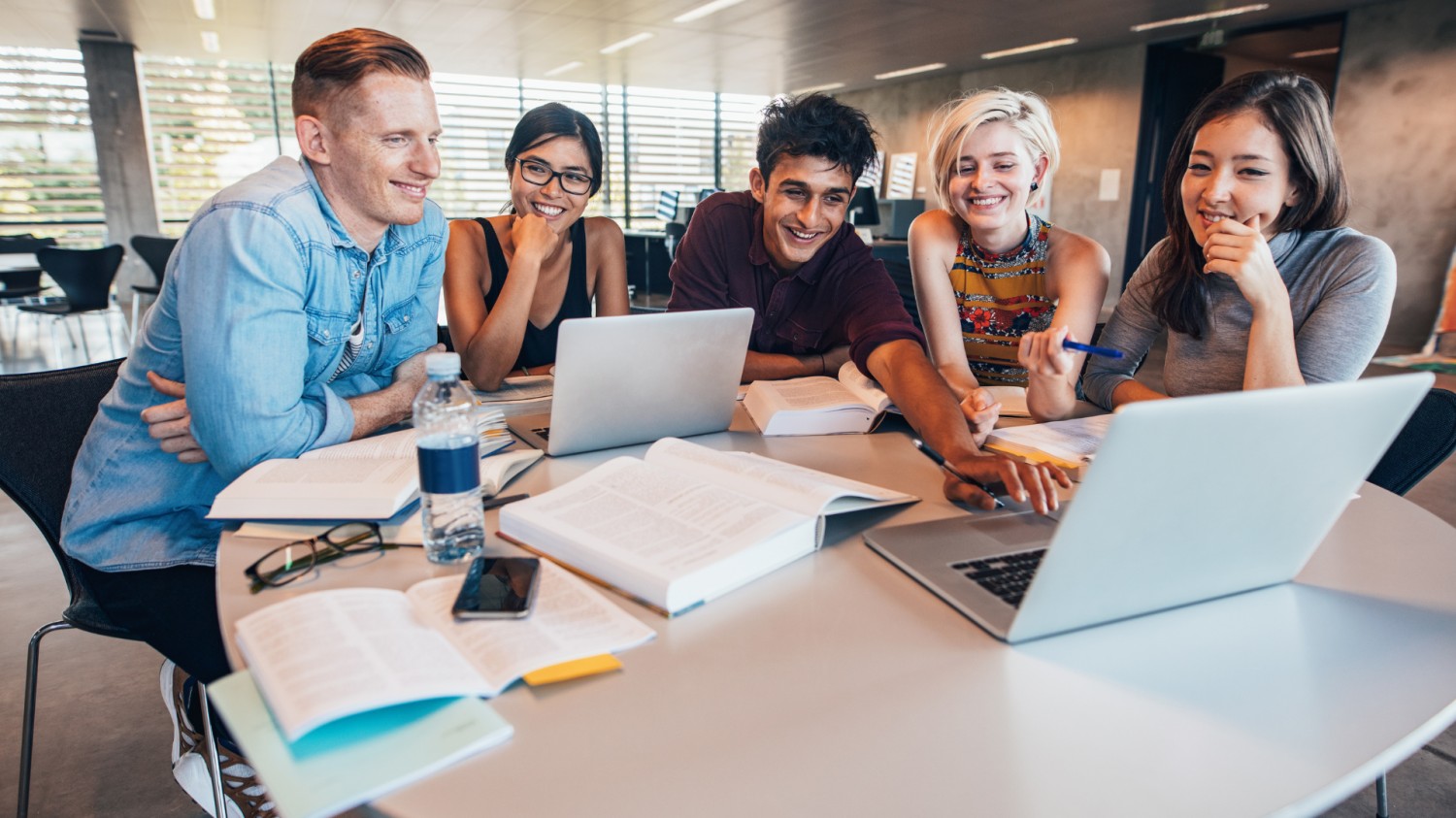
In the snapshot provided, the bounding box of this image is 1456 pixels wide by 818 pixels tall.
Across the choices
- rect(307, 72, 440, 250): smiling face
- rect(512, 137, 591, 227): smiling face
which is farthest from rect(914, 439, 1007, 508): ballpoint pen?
rect(512, 137, 591, 227): smiling face

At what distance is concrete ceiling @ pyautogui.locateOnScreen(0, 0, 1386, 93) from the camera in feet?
21.6

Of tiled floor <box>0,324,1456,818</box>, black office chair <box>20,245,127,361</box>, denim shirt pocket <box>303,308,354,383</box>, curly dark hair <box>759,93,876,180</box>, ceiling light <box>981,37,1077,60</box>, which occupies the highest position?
ceiling light <box>981,37,1077,60</box>

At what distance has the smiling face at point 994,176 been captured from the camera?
71.6 inches

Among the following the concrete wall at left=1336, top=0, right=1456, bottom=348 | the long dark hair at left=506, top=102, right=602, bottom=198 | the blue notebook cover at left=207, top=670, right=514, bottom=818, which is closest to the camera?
the blue notebook cover at left=207, top=670, right=514, bottom=818

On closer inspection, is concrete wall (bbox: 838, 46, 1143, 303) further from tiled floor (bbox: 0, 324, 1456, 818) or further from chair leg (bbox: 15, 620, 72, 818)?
chair leg (bbox: 15, 620, 72, 818)

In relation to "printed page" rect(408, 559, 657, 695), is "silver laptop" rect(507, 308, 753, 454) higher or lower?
higher

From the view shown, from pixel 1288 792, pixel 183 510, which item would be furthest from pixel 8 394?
pixel 1288 792

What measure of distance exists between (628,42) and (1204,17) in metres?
5.13

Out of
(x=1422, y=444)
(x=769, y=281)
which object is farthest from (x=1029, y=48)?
(x=1422, y=444)

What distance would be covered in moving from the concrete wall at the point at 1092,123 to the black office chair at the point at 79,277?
24.0ft

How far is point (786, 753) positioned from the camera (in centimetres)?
61

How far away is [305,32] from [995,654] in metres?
8.82

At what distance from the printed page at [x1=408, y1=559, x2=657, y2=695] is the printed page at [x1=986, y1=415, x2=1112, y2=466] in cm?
78

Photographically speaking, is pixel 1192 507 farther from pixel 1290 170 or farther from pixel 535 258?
pixel 535 258
